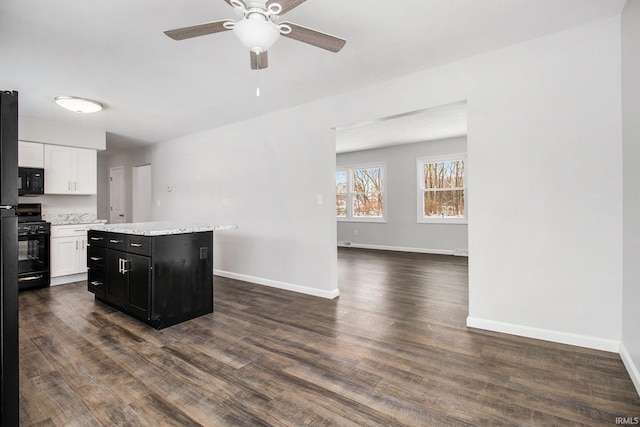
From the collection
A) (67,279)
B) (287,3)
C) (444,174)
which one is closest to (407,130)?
(444,174)

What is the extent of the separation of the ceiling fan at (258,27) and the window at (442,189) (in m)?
5.52

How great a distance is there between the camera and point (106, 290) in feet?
11.2

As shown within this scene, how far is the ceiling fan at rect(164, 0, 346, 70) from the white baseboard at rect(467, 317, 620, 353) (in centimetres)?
254

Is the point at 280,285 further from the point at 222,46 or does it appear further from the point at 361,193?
the point at 361,193

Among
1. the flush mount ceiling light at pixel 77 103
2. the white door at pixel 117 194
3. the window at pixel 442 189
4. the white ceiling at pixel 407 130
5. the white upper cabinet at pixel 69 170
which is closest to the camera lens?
the flush mount ceiling light at pixel 77 103

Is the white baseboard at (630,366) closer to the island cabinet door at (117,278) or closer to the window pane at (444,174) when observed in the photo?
the island cabinet door at (117,278)

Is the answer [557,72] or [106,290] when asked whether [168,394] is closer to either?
[106,290]

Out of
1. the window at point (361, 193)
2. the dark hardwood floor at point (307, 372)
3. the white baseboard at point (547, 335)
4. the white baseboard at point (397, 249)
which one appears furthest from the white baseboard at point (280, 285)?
the window at point (361, 193)

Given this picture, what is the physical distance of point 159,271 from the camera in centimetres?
283

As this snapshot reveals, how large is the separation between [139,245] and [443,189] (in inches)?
234

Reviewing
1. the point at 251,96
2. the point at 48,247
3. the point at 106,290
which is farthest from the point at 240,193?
the point at 48,247

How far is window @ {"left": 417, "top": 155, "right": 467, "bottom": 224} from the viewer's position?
6.66 m

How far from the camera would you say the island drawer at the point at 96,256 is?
11.3ft

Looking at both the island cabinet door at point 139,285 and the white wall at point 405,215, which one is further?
the white wall at point 405,215
